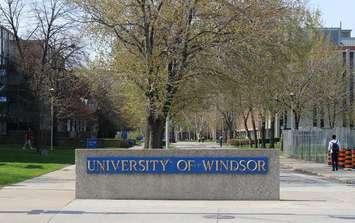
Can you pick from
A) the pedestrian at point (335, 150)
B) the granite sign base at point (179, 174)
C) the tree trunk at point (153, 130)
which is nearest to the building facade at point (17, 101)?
the tree trunk at point (153, 130)

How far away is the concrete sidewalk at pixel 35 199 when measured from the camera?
14445mm

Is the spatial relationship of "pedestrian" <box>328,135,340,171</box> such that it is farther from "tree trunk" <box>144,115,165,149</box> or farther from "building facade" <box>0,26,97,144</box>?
"building facade" <box>0,26,97,144</box>

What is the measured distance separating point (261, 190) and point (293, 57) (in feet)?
54.2

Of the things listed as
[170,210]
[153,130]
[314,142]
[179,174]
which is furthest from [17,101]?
[170,210]

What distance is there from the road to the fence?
23.5m

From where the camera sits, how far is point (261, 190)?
60.6 ft

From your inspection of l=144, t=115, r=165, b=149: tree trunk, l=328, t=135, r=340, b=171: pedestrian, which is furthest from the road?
l=328, t=135, r=340, b=171: pedestrian

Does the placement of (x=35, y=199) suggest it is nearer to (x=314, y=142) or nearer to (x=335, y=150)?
(x=335, y=150)

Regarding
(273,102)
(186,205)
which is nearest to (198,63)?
(186,205)

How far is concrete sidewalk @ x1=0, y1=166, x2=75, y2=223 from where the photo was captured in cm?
1445

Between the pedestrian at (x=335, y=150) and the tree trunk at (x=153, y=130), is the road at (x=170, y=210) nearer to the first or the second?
the tree trunk at (x=153, y=130)

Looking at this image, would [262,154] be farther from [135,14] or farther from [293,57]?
[293,57]

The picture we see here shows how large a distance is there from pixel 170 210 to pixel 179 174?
2839 millimetres

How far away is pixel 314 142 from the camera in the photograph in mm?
48094
